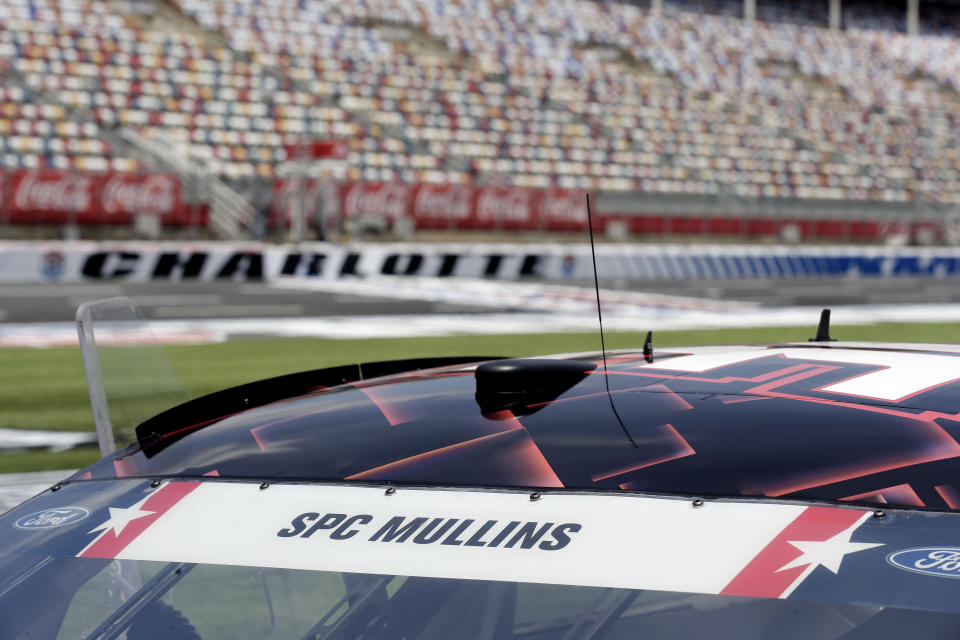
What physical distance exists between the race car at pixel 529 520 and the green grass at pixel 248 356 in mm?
5049

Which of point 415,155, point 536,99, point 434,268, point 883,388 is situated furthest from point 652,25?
point 883,388

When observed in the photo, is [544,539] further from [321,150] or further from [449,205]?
[449,205]

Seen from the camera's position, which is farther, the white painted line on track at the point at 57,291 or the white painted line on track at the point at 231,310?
the white painted line on track at the point at 57,291

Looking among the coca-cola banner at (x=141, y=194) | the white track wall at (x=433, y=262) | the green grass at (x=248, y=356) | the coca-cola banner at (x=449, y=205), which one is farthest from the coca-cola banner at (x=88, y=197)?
the green grass at (x=248, y=356)

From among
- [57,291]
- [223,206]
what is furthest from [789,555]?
[223,206]

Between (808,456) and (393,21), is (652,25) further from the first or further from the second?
(808,456)

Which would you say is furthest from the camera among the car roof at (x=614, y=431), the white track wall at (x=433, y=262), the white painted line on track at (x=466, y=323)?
the white track wall at (x=433, y=262)

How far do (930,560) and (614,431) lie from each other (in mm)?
474

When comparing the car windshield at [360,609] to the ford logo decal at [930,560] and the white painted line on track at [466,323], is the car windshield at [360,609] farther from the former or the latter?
the white painted line on track at [466,323]

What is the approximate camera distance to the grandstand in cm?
2884

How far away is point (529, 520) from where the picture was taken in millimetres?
1354

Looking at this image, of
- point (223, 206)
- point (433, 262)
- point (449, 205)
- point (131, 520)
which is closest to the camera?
point (131, 520)

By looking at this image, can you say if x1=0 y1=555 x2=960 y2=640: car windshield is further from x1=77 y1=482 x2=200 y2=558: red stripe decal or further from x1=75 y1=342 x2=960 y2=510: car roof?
x1=75 y1=342 x2=960 y2=510: car roof

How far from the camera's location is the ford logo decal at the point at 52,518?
5.08 ft
